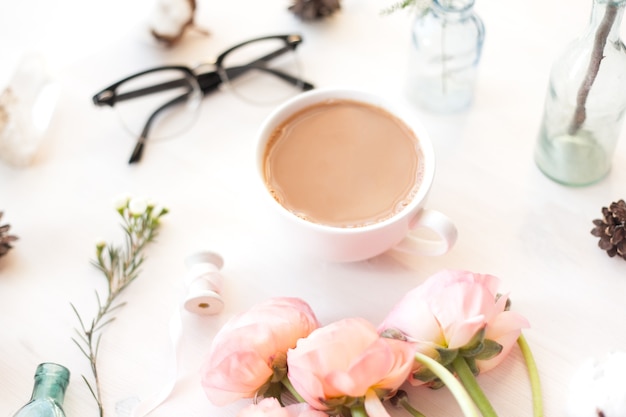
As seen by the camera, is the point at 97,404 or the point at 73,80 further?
the point at 73,80

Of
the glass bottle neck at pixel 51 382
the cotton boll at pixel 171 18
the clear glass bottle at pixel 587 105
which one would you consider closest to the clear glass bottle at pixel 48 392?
the glass bottle neck at pixel 51 382

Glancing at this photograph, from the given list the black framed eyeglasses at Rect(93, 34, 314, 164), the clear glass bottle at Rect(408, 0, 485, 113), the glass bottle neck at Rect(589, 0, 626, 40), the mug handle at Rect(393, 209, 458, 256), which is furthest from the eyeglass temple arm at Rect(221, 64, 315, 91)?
the glass bottle neck at Rect(589, 0, 626, 40)

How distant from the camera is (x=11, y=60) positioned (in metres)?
1.11

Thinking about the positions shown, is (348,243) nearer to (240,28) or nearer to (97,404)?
(97,404)

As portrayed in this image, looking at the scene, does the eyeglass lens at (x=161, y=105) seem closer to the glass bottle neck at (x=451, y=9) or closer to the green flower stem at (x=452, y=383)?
the glass bottle neck at (x=451, y=9)

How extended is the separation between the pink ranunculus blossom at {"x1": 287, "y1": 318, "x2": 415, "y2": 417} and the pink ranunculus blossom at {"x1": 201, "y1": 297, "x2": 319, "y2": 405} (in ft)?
0.11

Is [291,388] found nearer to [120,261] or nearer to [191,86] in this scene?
[120,261]

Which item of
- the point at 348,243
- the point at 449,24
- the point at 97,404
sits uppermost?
the point at 449,24

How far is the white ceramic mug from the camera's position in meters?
0.78

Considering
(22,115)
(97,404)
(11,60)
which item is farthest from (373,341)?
(11,60)

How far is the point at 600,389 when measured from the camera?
2.31ft

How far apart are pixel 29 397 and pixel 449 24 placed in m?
0.61

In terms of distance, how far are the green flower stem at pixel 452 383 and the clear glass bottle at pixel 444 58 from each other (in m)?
0.39

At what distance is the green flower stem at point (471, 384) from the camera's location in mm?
699
